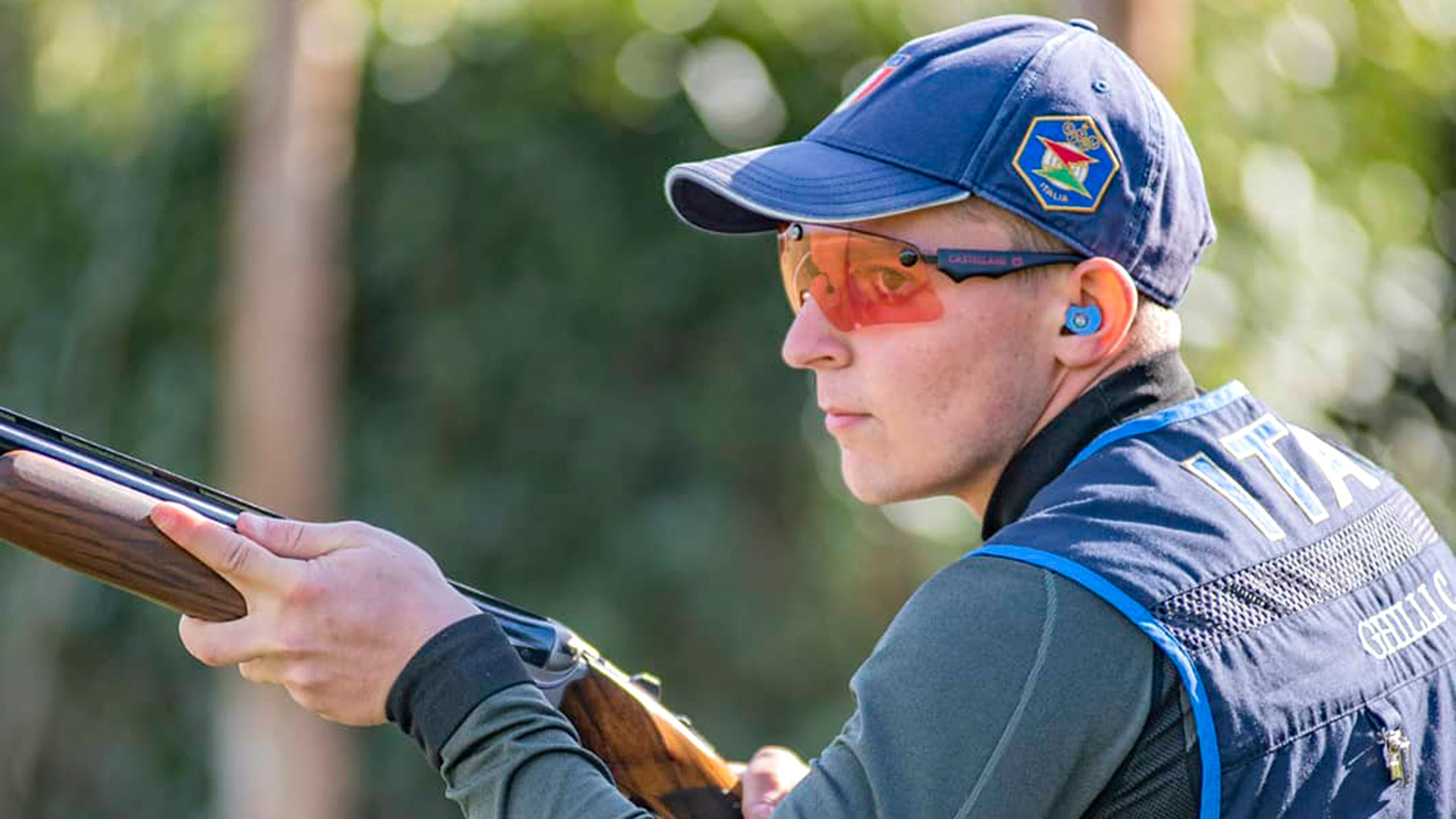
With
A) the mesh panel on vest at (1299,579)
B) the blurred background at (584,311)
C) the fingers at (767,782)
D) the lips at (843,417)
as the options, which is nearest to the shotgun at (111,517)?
the fingers at (767,782)

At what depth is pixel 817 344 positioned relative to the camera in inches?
89.9

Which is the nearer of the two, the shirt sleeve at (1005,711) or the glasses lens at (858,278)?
the shirt sleeve at (1005,711)

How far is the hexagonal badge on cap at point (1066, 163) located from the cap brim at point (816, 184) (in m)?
0.09

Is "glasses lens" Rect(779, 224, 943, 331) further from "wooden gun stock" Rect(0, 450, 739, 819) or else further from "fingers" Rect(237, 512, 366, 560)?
"wooden gun stock" Rect(0, 450, 739, 819)

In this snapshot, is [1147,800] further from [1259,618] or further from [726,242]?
[726,242]

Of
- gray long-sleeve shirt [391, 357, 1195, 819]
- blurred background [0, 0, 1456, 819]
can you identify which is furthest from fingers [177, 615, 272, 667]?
blurred background [0, 0, 1456, 819]

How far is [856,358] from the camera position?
2262 mm

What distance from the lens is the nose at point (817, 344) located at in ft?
7.47

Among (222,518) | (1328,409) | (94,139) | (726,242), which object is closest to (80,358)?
(94,139)

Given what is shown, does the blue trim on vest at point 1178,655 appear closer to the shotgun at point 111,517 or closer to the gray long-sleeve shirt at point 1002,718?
the gray long-sleeve shirt at point 1002,718

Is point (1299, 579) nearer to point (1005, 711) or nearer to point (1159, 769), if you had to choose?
point (1159, 769)

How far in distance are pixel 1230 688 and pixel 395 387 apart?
597cm

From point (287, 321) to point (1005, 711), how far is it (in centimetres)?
528

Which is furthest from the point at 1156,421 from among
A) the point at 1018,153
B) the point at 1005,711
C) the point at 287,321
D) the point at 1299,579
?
the point at 287,321
